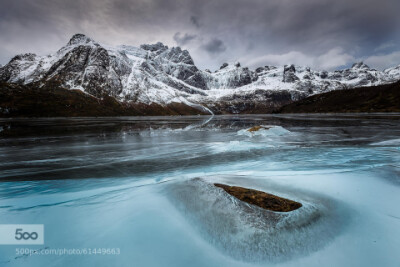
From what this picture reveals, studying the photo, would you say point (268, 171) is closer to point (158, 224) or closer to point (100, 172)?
point (158, 224)

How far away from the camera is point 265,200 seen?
Answer: 4.86 metres

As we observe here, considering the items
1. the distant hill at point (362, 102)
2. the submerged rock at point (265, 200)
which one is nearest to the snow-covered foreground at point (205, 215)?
the submerged rock at point (265, 200)

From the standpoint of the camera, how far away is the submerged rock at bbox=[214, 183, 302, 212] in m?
4.60

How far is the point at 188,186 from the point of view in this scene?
6375 mm

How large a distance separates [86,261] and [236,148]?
439 inches

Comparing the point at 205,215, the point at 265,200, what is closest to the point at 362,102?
the point at 265,200

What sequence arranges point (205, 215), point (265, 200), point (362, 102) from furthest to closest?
point (362, 102) < point (265, 200) < point (205, 215)

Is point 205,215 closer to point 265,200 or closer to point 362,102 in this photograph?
point 265,200

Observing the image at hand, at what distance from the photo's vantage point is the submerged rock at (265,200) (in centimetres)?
460

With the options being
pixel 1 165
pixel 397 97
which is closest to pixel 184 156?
pixel 1 165

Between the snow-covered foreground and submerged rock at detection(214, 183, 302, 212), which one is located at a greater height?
submerged rock at detection(214, 183, 302, 212)

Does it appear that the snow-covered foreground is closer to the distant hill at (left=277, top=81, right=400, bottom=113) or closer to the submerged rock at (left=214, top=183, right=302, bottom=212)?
the submerged rock at (left=214, top=183, right=302, bottom=212)

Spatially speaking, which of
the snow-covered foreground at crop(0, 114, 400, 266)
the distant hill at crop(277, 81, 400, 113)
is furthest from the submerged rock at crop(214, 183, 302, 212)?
the distant hill at crop(277, 81, 400, 113)

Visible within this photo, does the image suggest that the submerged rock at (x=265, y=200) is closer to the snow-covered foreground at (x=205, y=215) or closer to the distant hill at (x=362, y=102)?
the snow-covered foreground at (x=205, y=215)
